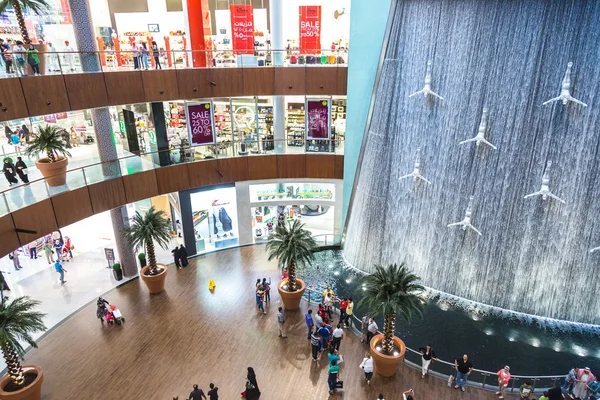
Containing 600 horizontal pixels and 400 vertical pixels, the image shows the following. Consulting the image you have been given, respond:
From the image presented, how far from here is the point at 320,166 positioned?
18609mm

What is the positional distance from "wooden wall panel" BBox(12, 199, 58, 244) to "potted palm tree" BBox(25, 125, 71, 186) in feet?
3.21

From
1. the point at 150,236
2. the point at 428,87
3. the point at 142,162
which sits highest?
the point at 428,87

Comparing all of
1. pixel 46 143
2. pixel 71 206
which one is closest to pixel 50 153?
pixel 46 143

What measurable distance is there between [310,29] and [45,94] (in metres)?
10.2

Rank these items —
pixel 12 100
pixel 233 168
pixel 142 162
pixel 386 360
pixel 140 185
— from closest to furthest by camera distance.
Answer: pixel 386 360, pixel 12 100, pixel 140 185, pixel 142 162, pixel 233 168

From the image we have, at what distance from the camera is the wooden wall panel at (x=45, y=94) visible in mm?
12297

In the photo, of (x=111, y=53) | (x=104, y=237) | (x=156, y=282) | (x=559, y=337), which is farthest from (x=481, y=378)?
(x=104, y=237)

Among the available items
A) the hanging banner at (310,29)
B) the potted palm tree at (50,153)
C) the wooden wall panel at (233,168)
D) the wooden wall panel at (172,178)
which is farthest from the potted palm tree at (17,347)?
the hanging banner at (310,29)

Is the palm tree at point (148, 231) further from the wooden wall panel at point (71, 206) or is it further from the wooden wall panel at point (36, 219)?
the wooden wall panel at point (36, 219)

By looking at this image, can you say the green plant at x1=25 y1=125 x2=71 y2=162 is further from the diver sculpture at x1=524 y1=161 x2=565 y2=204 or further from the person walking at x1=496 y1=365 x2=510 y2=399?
the diver sculpture at x1=524 y1=161 x2=565 y2=204

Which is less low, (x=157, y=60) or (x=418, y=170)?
(x=157, y=60)

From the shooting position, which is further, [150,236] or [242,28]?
[242,28]

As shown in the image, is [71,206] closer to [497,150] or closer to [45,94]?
[45,94]

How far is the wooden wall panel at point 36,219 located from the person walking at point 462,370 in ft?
42.5
